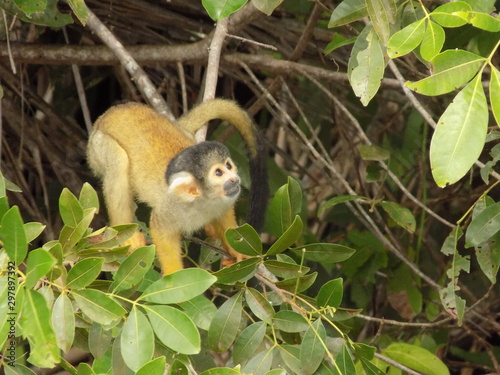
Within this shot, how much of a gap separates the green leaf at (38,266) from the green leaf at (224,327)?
724 millimetres

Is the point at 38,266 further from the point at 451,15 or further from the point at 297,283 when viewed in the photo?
the point at 451,15

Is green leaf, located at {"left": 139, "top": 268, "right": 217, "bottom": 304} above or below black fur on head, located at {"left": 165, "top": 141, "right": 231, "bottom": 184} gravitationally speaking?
below

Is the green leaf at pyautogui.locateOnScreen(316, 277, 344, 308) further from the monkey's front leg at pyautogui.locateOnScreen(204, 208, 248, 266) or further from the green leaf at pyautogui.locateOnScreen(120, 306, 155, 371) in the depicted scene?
the monkey's front leg at pyautogui.locateOnScreen(204, 208, 248, 266)

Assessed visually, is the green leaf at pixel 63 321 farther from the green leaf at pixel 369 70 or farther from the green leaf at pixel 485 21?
the green leaf at pixel 485 21

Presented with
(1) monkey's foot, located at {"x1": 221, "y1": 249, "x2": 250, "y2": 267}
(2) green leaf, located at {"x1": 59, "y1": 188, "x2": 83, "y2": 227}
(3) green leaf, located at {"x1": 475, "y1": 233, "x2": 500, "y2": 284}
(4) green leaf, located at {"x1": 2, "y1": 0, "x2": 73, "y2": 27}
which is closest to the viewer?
(2) green leaf, located at {"x1": 59, "y1": 188, "x2": 83, "y2": 227}

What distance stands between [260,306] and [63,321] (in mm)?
622

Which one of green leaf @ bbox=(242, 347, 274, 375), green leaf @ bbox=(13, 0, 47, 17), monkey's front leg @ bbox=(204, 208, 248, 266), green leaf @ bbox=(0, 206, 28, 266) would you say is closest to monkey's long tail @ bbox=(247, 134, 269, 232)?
monkey's front leg @ bbox=(204, 208, 248, 266)

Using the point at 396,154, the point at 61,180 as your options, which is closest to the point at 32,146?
the point at 61,180

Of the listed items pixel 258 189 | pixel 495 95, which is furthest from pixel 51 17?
pixel 495 95

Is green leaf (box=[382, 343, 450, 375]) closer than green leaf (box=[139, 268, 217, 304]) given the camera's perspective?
No

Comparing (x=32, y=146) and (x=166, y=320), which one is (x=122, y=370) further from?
(x=32, y=146)

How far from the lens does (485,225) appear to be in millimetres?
2363

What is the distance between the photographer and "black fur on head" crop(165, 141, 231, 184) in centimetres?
286

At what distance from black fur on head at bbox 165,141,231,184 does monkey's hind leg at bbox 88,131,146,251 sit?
0.84ft
